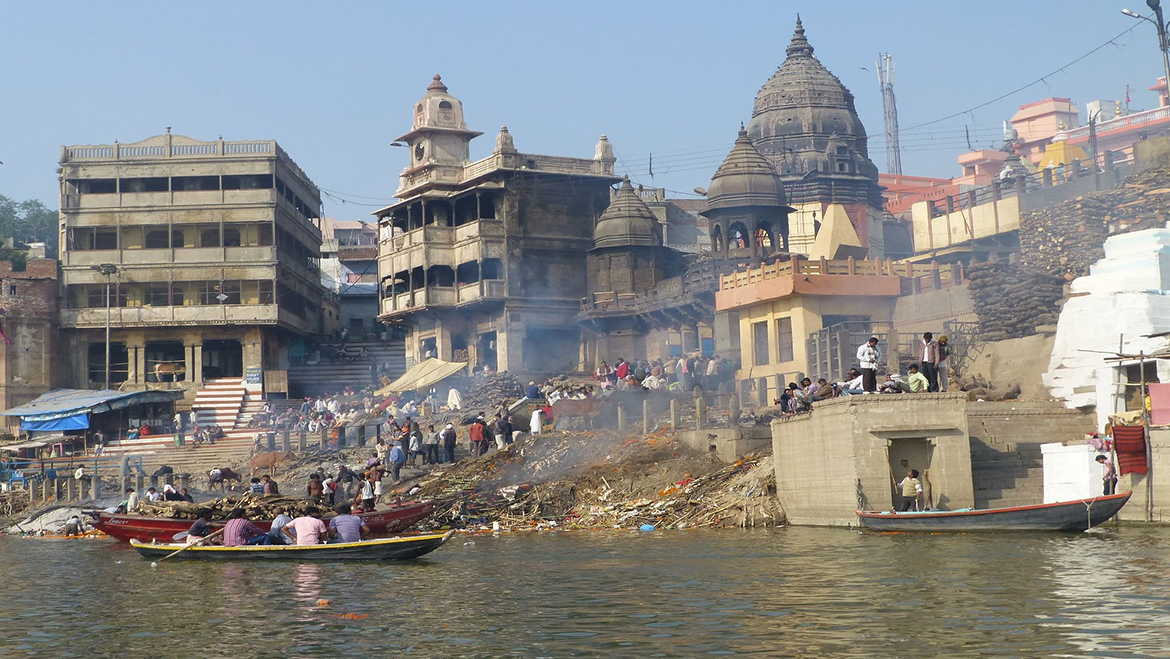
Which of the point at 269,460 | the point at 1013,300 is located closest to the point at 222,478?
the point at 269,460

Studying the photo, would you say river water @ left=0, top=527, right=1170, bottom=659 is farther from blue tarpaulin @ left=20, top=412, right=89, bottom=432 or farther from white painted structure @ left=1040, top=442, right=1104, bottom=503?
blue tarpaulin @ left=20, top=412, right=89, bottom=432

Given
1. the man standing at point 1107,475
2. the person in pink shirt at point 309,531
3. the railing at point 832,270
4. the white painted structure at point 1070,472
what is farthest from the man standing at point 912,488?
the railing at point 832,270

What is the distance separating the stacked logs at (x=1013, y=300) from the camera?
33281 millimetres

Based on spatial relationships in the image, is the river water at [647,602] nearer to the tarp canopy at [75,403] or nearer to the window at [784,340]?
the window at [784,340]

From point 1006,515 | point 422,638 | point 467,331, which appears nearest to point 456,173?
point 467,331

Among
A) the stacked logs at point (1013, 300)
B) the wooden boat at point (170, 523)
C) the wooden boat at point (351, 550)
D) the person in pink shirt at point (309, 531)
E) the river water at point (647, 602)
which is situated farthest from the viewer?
A: the stacked logs at point (1013, 300)

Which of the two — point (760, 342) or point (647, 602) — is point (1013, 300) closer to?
point (760, 342)

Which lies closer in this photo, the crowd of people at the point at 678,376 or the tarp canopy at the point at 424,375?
the crowd of people at the point at 678,376

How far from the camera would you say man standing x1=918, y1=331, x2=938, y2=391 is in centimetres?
2612

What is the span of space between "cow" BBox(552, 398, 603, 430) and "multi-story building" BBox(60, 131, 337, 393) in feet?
80.1

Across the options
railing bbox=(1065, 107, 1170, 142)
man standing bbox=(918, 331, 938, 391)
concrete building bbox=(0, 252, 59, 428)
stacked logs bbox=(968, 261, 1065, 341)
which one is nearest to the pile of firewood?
man standing bbox=(918, 331, 938, 391)

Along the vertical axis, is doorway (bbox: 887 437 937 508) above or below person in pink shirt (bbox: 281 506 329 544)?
above

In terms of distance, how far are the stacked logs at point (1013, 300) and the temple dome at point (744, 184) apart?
17.2 meters

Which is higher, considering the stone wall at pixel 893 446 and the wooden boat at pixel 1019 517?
the stone wall at pixel 893 446
